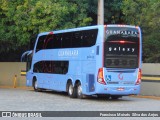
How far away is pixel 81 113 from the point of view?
17922 mm

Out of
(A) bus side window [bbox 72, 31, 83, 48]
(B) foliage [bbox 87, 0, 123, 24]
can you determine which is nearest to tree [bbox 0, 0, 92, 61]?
(B) foliage [bbox 87, 0, 123, 24]

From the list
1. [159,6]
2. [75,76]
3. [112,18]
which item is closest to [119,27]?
[75,76]

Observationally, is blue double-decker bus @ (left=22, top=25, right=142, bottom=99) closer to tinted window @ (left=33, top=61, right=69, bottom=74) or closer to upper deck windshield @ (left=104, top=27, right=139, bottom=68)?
upper deck windshield @ (left=104, top=27, right=139, bottom=68)

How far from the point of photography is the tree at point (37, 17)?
32344mm

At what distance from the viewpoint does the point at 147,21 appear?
31.8m

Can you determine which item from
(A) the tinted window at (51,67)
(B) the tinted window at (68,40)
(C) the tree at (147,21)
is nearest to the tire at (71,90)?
(A) the tinted window at (51,67)

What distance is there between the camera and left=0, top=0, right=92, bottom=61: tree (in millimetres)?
32344

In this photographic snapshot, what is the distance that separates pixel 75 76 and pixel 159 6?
7712mm

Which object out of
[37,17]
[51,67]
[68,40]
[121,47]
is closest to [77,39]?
[68,40]

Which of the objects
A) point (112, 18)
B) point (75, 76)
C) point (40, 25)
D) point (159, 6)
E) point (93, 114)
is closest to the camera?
point (93, 114)

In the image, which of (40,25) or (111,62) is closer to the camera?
(111,62)

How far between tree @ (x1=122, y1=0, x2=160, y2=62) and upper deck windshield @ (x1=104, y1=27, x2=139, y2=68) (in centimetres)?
637

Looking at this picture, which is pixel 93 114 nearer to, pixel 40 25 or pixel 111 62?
pixel 111 62

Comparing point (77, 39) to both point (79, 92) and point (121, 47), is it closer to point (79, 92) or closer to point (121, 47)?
point (79, 92)
